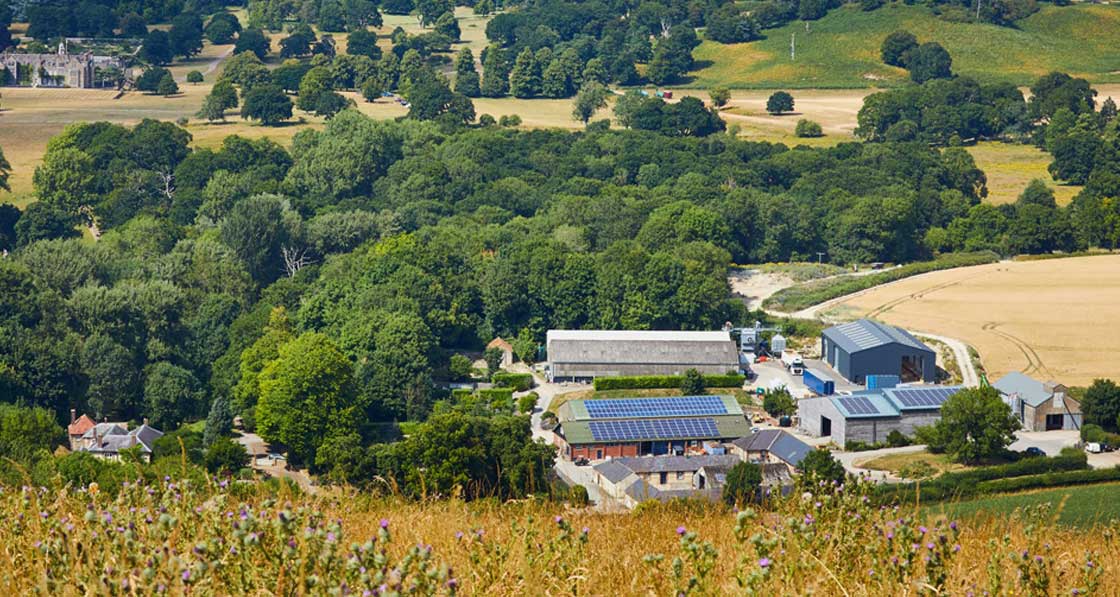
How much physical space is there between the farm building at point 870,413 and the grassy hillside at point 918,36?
7195 cm

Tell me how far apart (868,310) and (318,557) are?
161 ft

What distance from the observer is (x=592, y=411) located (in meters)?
41.6

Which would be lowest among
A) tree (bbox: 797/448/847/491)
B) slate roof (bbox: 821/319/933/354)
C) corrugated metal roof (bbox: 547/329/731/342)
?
tree (bbox: 797/448/847/491)

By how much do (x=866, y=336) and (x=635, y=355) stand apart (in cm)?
767

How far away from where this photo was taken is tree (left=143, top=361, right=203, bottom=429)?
42531mm

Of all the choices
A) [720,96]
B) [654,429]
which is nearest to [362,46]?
[720,96]

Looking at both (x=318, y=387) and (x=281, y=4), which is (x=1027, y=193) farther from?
(x=281, y=4)

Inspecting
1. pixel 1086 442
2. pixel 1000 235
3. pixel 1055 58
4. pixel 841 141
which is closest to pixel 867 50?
pixel 1055 58

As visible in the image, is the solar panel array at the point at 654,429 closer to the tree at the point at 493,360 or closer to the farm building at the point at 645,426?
the farm building at the point at 645,426

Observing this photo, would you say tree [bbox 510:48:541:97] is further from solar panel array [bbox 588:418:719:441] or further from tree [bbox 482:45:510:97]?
solar panel array [bbox 588:418:719:441]

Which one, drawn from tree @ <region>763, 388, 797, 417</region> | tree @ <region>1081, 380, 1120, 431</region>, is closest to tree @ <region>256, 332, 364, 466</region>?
tree @ <region>763, 388, 797, 417</region>

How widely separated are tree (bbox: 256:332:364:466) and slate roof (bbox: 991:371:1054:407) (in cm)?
1914

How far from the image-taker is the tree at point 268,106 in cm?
9338

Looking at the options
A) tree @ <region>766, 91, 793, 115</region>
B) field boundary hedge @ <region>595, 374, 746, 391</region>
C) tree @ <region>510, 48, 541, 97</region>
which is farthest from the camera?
tree @ <region>510, 48, 541, 97</region>
